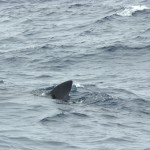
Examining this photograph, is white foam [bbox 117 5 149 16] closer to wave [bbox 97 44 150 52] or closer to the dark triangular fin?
wave [bbox 97 44 150 52]

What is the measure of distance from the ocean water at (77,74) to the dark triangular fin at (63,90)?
1.18 ft

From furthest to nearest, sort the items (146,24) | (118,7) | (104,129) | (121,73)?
(118,7), (146,24), (121,73), (104,129)

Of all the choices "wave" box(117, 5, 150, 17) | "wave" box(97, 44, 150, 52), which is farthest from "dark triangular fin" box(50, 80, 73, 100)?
"wave" box(117, 5, 150, 17)

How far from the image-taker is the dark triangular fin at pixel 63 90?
26.9 meters

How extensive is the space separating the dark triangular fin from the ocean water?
0.36 m

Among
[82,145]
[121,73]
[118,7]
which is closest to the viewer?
Result: [82,145]

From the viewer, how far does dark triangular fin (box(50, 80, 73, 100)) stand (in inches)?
1060

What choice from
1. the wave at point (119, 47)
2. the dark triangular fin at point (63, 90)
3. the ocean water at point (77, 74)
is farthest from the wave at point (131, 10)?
the dark triangular fin at point (63, 90)

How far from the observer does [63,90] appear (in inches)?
1064

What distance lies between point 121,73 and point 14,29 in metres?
18.4

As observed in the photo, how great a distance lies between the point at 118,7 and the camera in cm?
5528

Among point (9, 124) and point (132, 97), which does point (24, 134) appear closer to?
point (9, 124)

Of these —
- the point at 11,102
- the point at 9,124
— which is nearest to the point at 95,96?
the point at 11,102

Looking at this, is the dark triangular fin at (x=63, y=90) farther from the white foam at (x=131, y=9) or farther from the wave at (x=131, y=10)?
the white foam at (x=131, y=9)
